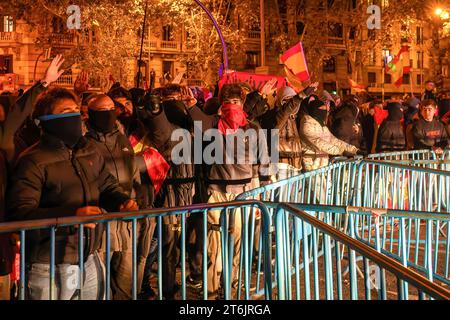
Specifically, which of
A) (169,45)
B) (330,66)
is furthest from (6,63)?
(330,66)

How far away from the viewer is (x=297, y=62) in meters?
9.82

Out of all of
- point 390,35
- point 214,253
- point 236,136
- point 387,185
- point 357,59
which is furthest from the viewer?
point 357,59

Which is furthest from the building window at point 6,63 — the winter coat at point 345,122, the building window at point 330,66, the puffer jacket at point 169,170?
the puffer jacket at point 169,170

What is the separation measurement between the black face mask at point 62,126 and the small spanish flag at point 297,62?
20.4 ft

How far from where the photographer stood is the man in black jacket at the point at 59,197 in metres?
3.54

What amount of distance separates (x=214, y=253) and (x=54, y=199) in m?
2.03

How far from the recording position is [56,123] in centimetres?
383

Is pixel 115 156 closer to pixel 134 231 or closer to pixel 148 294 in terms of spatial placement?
pixel 134 231

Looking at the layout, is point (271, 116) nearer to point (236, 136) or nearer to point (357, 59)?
point (236, 136)

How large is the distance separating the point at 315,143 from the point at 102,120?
459 cm

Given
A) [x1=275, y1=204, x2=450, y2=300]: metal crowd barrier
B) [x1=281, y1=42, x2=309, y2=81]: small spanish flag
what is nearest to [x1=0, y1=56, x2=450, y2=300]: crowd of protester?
[x1=281, y1=42, x2=309, y2=81]: small spanish flag

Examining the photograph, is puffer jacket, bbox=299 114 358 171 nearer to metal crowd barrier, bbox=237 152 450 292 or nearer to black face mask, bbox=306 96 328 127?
black face mask, bbox=306 96 328 127

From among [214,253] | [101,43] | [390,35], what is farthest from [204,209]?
[390,35]

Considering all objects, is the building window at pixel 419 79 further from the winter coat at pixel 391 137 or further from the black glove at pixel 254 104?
the black glove at pixel 254 104
